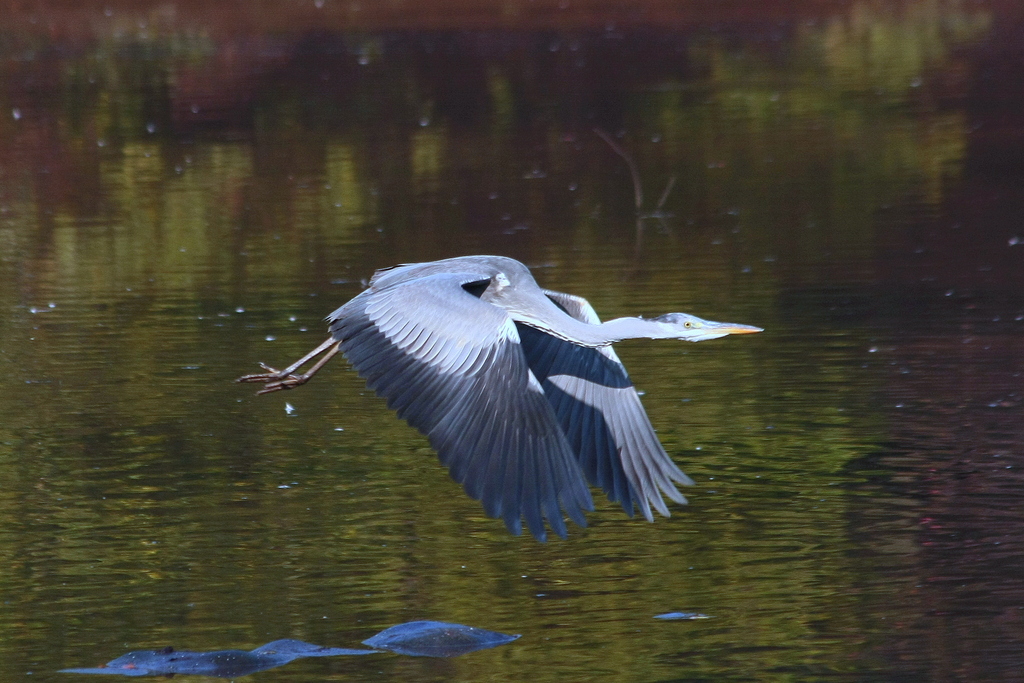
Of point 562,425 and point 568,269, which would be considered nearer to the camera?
point 562,425

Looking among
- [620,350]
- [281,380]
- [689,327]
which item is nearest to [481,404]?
[689,327]

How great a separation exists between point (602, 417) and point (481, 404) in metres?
0.91

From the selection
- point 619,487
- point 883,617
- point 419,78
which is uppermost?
point 419,78

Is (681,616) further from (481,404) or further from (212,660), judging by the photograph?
(212,660)

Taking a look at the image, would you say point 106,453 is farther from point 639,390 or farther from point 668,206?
point 668,206

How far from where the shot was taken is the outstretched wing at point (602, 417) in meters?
6.89

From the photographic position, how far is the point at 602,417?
7004mm

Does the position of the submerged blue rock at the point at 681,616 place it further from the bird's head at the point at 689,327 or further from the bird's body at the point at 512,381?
the bird's head at the point at 689,327

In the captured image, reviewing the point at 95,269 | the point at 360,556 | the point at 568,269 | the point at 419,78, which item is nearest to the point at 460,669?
the point at 360,556

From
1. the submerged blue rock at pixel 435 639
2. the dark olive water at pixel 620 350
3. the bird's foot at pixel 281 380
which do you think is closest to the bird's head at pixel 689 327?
the dark olive water at pixel 620 350

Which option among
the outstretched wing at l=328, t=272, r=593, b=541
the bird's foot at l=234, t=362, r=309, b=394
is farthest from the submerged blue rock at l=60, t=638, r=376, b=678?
the bird's foot at l=234, t=362, r=309, b=394

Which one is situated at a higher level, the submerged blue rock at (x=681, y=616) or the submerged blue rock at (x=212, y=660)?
the submerged blue rock at (x=212, y=660)

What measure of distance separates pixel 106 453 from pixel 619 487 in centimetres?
329

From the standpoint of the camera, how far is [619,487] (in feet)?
22.7
